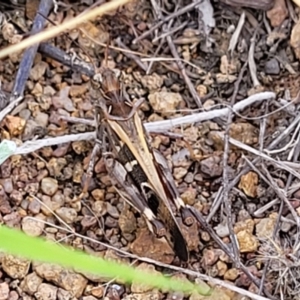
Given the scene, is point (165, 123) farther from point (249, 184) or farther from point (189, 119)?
point (249, 184)

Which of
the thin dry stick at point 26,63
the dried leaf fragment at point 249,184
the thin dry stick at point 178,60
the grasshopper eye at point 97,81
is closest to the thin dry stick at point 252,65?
the thin dry stick at point 178,60

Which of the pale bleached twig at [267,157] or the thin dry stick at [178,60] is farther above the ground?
the thin dry stick at [178,60]

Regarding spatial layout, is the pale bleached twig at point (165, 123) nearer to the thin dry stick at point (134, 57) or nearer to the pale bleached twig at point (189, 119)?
the pale bleached twig at point (189, 119)

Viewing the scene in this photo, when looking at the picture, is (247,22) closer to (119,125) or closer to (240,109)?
(240,109)

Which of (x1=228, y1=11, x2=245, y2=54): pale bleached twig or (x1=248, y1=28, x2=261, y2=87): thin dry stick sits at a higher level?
(x1=228, y1=11, x2=245, y2=54): pale bleached twig

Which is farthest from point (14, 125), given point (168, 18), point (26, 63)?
point (168, 18)

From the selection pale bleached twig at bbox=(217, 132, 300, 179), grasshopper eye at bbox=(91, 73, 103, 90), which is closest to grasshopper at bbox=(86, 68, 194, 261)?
grasshopper eye at bbox=(91, 73, 103, 90)

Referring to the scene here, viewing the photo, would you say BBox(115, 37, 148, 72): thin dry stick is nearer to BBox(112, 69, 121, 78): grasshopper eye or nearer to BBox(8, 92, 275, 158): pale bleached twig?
BBox(112, 69, 121, 78): grasshopper eye

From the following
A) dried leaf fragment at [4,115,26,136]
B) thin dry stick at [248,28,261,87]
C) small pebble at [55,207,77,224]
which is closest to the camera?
small pebble at [55,207,77,224]
